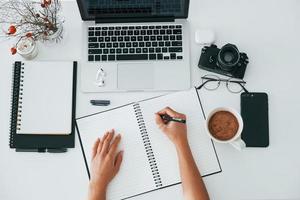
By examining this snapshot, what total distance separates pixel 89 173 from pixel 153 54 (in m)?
0.47

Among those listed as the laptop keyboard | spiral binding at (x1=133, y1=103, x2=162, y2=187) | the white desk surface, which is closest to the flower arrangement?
the white desk surface

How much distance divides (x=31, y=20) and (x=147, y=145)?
0.59 m

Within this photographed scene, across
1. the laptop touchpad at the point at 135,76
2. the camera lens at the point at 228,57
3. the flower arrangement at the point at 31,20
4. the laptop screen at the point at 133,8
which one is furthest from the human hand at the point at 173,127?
the flower arrangement at the point at 31,20

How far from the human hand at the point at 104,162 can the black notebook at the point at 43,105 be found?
0.10m

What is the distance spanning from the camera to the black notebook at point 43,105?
53.0 inches

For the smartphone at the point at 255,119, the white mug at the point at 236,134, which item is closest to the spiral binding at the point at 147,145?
the white mug at the point at 236,134

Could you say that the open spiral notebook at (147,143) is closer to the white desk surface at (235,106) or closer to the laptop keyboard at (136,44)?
the white desk surface at (235,106)

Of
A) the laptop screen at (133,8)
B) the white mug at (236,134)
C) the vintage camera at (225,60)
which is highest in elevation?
the laptop screen at (133,8)

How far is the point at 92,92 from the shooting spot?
4.51 ft

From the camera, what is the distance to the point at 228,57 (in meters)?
1.34

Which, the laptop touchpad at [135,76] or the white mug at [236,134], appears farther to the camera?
the laptop touchpad at [135,76]

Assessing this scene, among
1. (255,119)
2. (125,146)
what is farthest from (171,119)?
(255,119)

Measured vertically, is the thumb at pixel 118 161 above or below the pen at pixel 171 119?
below

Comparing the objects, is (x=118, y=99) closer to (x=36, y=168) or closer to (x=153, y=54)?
(x=153, y=54)
